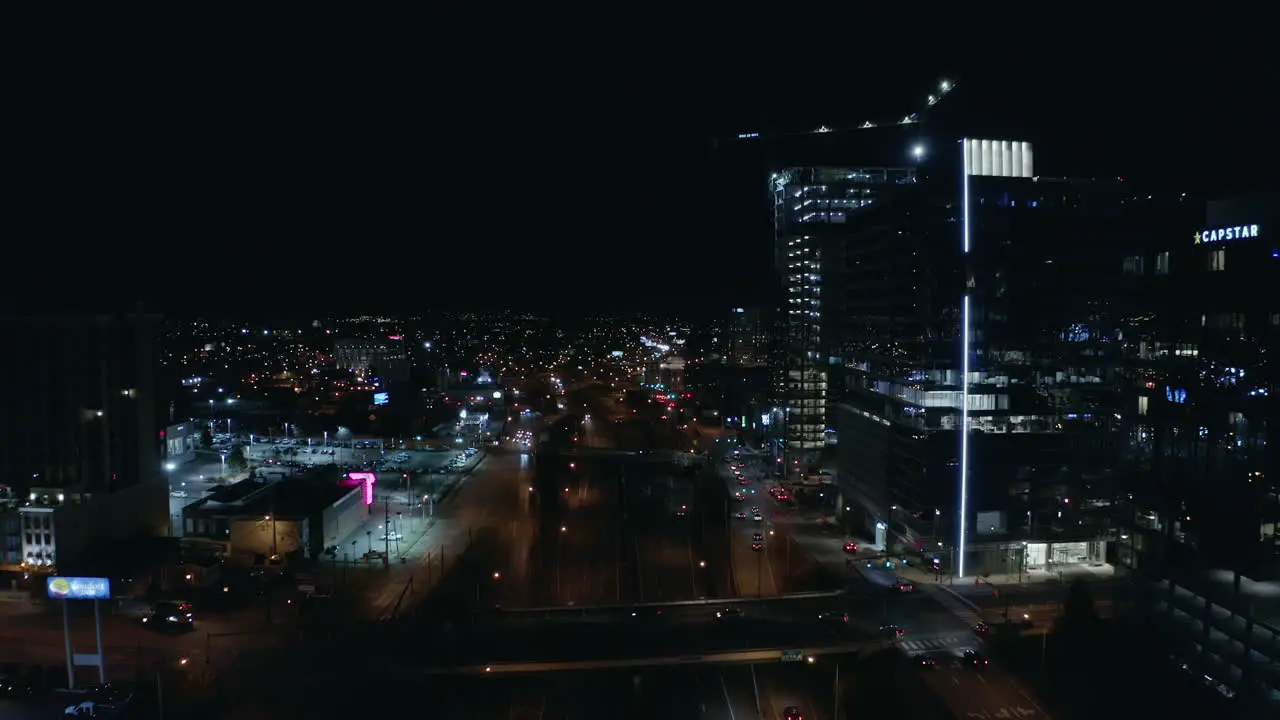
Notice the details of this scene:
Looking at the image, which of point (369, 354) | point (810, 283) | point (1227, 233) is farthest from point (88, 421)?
point (369, 354)

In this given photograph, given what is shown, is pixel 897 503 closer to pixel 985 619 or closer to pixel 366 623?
pixel 985 619

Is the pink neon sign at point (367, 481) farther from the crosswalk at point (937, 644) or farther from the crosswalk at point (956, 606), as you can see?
the crosswalk at point (937, 644)

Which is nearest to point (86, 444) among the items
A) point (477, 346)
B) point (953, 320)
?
point (953, 320)

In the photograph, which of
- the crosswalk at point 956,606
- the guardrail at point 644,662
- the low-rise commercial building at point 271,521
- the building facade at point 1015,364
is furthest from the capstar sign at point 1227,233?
the low-rise commercial building at point 271,521

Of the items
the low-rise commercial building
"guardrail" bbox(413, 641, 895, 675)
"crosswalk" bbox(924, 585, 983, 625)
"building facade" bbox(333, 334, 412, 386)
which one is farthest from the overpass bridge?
"building facade" bbox(333, 334, 412, 386)

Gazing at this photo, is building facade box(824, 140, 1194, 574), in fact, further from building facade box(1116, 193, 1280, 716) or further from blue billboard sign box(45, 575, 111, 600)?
blue billboard sign box(45, 575, 111, 600)

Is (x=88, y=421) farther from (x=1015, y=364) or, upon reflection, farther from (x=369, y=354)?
(x=369, y=354)
